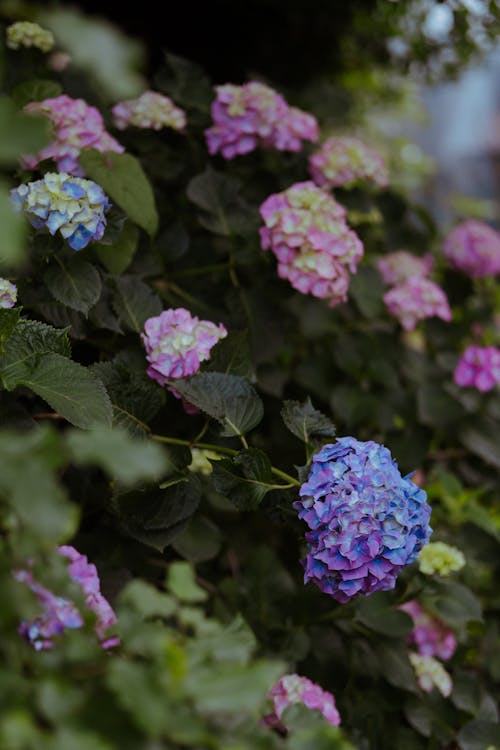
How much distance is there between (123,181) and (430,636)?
921mm

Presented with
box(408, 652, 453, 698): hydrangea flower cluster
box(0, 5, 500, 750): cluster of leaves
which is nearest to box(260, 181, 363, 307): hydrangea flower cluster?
box(0, 5, 500, 750): cluster of leaves

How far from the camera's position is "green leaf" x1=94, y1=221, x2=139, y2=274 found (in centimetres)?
139

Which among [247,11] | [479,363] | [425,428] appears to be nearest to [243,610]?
[425,428]

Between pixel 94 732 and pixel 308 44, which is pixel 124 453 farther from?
pixel 308 44

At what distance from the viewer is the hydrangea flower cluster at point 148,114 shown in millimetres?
1631

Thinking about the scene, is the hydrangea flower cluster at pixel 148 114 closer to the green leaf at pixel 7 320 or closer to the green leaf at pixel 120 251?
the green leaf at pixel 120 251

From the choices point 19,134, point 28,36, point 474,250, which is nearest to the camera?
point 19,134

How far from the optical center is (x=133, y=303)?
4.46 ft

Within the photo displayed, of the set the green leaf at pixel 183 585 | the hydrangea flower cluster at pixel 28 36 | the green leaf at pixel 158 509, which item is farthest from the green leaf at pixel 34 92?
the green leaf at pixel 183 585

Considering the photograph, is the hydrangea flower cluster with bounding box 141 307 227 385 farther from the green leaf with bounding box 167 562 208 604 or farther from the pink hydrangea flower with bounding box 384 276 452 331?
the pink hydrangea flower with bounding box 384 276 452 331

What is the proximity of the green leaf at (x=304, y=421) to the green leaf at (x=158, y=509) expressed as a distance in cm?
16

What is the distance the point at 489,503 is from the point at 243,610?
834mm

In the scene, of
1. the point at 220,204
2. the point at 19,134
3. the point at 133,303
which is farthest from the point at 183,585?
the point at 220,204

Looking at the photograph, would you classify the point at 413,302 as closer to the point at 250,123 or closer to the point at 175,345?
the point at 250,123
